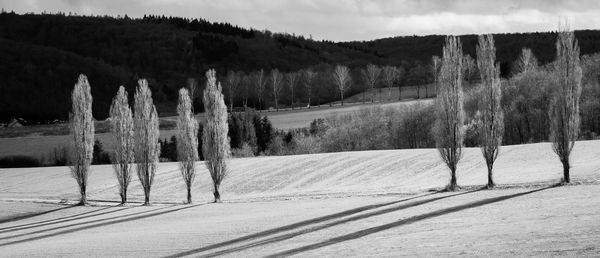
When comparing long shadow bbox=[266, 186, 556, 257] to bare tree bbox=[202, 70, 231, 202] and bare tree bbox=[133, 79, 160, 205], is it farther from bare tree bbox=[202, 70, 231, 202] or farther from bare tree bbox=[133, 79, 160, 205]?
bare tree bbox=[133, 79, 160, 205]

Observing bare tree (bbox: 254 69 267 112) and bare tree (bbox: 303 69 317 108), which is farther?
bare tree (bbox: 303 69 317 108)

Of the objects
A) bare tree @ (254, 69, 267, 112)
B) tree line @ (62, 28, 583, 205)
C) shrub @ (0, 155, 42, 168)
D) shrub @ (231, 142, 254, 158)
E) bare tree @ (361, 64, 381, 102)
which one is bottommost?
shrub @ (0, 155, 42, 168)

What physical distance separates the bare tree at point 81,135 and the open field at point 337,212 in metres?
2.72

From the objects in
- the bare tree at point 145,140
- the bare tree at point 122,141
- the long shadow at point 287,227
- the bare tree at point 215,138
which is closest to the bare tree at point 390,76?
the bare tree at point 122,141

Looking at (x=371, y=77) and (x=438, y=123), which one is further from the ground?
(x=371, y=77)

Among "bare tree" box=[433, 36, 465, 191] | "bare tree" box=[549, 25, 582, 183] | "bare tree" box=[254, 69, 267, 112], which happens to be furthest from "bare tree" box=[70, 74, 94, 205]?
"bare tree" box=[254, 69, 267, 112]

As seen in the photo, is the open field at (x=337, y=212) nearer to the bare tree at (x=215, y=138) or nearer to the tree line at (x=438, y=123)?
the bare tree at (x=215, y=138)

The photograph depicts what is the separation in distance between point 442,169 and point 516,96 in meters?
42.7

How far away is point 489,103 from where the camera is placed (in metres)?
40.8

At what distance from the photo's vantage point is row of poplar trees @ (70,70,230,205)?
155ft

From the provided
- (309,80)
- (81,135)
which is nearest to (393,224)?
(81,135)

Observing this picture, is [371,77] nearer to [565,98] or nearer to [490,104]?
[490,104]

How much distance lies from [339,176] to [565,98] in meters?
19.7

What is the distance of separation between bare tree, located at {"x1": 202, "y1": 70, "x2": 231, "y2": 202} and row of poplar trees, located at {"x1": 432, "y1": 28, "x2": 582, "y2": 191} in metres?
14.6
